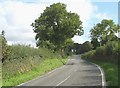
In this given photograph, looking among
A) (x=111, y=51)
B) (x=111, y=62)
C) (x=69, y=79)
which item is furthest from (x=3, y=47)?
(x=111, y=51)

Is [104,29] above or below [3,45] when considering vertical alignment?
above

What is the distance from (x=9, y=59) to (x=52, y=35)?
157 ft

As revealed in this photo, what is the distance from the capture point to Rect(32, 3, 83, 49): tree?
74938mm

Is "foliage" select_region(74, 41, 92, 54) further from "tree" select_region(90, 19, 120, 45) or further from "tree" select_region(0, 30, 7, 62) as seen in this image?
"tree" select_region(0, 30, 7, 62)

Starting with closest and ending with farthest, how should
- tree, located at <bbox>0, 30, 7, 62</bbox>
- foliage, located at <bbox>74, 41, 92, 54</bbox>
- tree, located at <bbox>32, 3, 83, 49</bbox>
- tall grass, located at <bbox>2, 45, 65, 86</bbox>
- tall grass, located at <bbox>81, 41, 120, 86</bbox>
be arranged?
tall grass, located at <bbox>81, 41, 120, 86</bbox> → tall grass, located at <bbox>2, 45, 65, 86</bbox> → tree, located at <bbox>0, 30, 7, 62</bbox> → tree, located at <bbox>32, 3, 83, 49</bbox> → foliage, located at <bbox>74, 41, 92, 54</bbox>

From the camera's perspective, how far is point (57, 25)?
76812 millimetres

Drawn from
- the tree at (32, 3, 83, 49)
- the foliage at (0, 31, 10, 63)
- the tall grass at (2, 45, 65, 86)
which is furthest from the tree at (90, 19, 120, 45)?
the foliage at (0, 31, 10, 63)

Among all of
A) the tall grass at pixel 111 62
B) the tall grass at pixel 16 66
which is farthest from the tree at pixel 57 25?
the tall grass at pixel 16 66

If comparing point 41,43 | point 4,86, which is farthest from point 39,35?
point 4,86

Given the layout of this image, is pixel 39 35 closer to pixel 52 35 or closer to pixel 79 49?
pixel 52 35

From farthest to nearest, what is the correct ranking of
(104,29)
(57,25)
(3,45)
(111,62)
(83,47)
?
(83,47) < (104,29) < (57,25) < (111,62) < (3,45)

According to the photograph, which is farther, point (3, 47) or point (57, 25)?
point (57, 25)

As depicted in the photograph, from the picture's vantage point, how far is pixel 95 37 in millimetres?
120812

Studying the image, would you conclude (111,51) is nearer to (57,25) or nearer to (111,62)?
(111,62)
